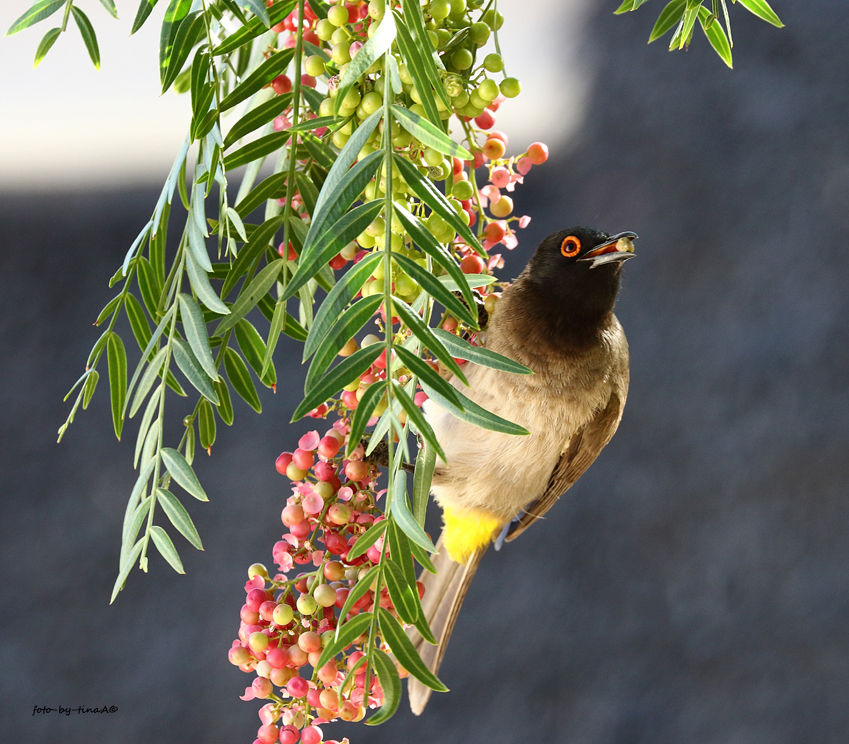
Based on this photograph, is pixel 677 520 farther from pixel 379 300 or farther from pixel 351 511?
pixel 379 300

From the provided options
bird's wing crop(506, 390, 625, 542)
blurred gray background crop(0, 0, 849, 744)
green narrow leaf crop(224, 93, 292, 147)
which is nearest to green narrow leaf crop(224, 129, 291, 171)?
green narrow leaf crop(224, 93, 292, 147)

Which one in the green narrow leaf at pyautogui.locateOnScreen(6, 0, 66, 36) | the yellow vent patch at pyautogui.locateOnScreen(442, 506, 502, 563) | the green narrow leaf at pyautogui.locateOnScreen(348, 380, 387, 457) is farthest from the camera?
the yellow vent patch at pyautogui.locateOnScreen(442, 506, 502, 563)

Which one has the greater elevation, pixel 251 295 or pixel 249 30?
pixel 249 30

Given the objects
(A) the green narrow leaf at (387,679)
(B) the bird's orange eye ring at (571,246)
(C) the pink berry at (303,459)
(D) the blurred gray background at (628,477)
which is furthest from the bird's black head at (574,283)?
(D) the blurred gray background at (628,477)

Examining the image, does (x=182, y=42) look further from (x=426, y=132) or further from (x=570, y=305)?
(x=570, y=305)

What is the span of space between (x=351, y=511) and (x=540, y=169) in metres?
1.62

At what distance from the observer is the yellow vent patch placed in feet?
2.26

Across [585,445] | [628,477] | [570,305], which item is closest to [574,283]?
[570,305]

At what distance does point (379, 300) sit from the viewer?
0.29m

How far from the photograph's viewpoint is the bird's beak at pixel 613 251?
1.71 feet

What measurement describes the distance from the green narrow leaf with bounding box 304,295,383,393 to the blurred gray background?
4.85 ft

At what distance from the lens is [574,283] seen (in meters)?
0.60

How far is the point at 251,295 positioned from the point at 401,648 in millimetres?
173

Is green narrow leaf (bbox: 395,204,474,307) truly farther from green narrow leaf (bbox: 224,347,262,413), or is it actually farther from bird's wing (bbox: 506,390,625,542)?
bird's wing (bbox: 506,390,625,542)
